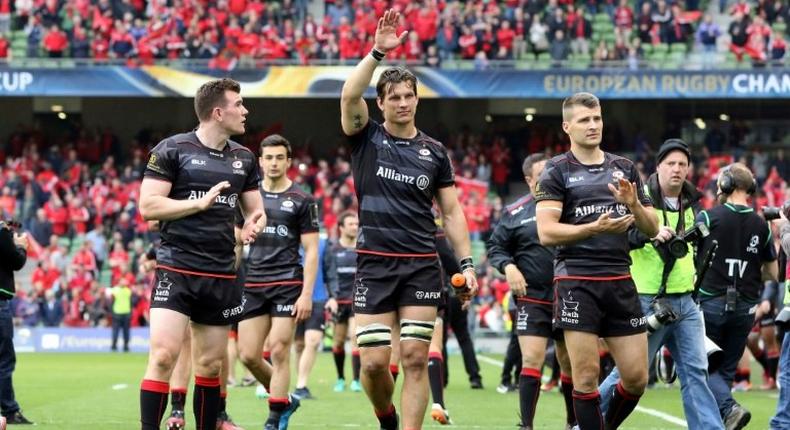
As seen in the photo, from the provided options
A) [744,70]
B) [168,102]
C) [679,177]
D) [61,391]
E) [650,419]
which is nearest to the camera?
[679,177]

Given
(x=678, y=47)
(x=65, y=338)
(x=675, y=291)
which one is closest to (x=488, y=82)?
(x=678, y=47)

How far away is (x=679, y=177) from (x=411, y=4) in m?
29.1

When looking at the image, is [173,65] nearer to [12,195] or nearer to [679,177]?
[12,195]

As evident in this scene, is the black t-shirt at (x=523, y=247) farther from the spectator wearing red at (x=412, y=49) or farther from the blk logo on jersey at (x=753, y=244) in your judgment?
the spectator wearing red at (x=412, y=49)

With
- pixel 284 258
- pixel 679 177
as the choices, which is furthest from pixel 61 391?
pixel 679 177

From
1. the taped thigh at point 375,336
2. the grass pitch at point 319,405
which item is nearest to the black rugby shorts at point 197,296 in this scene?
the taped thigh at point 375,336

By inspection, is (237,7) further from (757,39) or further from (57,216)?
(757,39)

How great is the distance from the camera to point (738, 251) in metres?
12.5

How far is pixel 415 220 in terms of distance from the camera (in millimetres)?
9469

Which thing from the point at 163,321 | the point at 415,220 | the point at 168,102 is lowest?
the point at 163,321

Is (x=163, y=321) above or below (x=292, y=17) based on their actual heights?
below

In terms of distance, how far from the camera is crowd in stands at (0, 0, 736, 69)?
37.0m

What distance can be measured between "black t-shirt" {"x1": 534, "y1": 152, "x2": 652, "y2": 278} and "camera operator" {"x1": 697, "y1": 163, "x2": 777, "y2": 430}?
2.98 metres

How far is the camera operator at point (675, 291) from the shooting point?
10148 mm
